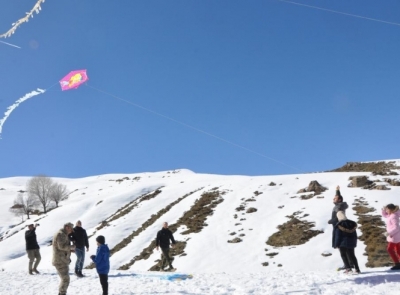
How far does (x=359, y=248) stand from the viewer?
21.5 m

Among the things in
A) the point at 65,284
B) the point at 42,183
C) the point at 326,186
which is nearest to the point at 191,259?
the point at 65,284

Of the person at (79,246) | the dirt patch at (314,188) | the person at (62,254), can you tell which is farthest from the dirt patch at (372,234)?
the person at (62,254)

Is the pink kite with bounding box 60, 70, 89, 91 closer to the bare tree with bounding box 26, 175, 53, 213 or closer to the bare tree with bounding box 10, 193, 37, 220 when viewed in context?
the bare tree with bounding box 10, 193, 37, 220

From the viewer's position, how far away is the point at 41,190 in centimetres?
9469

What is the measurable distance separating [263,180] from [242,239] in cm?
1787

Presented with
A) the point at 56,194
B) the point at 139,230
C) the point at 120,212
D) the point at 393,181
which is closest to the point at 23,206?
the point at 56,194

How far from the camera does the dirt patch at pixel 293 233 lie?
24734mm

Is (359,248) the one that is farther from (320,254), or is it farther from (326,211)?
(326,211)

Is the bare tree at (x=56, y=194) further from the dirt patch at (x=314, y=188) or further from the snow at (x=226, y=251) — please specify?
the dirt patch at (x=314, y=188)

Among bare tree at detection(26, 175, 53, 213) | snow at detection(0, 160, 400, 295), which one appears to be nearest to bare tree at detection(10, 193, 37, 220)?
bare tree at detection(26, 175, 53, 213)

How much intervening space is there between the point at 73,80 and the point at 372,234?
19331 millimetres

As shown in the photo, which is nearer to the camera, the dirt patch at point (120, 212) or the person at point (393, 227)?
the person at point (393, 227)

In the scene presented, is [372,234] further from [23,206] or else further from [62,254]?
[23,206]

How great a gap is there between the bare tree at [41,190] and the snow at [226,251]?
33084 mm
